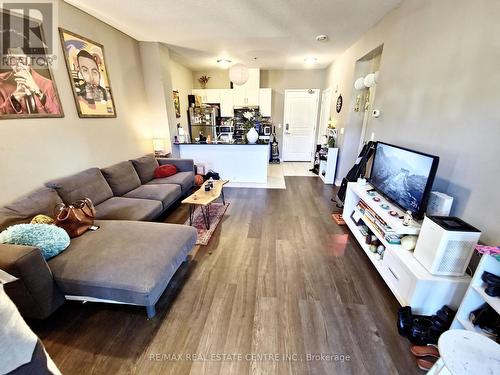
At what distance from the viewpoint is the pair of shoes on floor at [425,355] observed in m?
1.28

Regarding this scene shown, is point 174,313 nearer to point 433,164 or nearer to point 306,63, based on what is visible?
point 433,164

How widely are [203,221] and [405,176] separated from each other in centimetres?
240

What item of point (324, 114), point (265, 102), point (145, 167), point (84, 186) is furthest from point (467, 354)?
point (265, 102)

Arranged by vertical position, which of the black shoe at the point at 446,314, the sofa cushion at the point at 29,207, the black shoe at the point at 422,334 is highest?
the sofa cushion at the point at 29,207

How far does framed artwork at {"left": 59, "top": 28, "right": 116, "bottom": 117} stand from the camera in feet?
8.33

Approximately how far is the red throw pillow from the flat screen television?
3.09 meters

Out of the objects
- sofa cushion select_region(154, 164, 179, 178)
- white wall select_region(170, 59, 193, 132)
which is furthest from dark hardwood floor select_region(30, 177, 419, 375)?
white wall select_region(170, 59, 193, 132)

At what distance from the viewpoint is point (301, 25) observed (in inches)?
116

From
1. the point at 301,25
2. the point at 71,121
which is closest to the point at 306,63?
the point at 301,25

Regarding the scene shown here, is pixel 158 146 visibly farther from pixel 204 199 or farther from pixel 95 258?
pixel 95 258

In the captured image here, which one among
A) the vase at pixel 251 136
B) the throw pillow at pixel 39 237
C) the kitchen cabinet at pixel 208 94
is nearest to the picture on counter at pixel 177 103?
the kitchen cabinet at pixel 208 94

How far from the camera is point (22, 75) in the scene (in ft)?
6.64

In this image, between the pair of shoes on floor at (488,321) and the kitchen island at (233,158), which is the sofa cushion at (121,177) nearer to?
the kitchen island at (233,158)

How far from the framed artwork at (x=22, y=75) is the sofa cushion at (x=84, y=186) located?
2.27 feet
